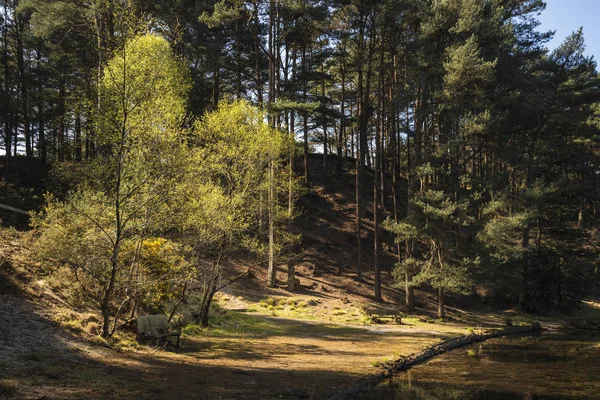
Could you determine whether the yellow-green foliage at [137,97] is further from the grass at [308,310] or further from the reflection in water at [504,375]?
the grass at [308,310]

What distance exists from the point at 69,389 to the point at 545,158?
37698mm

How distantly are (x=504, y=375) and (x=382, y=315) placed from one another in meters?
13.1

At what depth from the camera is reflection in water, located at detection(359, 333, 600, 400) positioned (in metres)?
10.7

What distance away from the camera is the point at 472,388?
37.2 feet

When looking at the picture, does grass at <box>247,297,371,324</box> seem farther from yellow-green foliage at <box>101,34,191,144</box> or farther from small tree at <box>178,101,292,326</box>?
yellow-green foliage at <box>101,34,191,144</box>

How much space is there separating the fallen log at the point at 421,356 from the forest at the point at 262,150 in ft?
11.3

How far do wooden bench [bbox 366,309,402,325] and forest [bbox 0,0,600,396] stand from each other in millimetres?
1905

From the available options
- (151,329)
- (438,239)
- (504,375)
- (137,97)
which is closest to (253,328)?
(151,329)

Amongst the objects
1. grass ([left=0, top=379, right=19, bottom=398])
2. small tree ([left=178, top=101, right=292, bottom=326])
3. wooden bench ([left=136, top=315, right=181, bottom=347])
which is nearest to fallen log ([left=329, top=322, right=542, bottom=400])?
wooden bench ([left=136, top=315, right=181, bottom=347])

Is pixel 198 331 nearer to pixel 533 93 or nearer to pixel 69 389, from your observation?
pixel 69 389

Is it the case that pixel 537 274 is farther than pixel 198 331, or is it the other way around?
pixel 537 274

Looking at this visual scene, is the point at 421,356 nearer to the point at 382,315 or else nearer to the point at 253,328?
the point at 253,328

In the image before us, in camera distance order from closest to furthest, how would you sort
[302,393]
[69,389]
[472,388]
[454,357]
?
[69,389] < [302,393] < [472,388] < [454,357]

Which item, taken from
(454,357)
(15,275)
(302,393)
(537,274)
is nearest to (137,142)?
(15,275)
